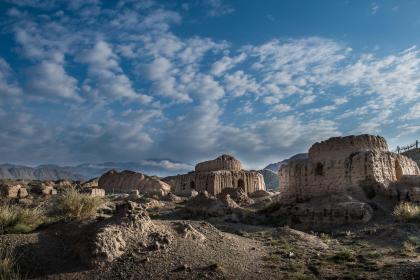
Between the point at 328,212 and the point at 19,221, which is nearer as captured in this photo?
the point at 19,221

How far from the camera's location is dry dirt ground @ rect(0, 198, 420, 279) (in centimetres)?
655

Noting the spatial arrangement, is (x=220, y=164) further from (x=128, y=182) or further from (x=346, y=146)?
(x=346, y=146)

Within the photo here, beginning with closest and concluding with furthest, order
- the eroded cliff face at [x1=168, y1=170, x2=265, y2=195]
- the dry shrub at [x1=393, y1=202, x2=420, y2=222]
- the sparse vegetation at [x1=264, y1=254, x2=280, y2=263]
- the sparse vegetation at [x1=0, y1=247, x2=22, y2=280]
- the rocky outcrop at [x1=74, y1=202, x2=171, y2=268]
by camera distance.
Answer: the sparse vegetation at [x1=0, y1=247, x2=22, y2=280]
the rocky outcrop at [x1=74, y1=202, x2=171, y2=268]
the sparse vegetation at [x1=264, y1=254, x2=280, y2=263]
the dry shrub at [x1=393, y1=202, x2=420, y2=222]
the eroded cliff face at [x1=168, y1=170, x2=265, y2=195]

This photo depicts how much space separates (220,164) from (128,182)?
15.8 meters

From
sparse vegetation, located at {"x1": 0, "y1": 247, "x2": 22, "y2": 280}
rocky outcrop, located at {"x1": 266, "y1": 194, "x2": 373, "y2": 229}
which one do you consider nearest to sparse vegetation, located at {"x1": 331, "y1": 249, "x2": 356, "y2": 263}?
rocky outcrop, located at {"x1": 266, "y1": 194, "x2": 373, "y2": 229}

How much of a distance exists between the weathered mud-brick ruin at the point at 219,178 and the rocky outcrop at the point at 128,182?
9112 millimetres

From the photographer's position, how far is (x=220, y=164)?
35500 millimetres

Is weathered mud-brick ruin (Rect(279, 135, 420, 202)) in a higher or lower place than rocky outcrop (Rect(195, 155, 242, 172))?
lower

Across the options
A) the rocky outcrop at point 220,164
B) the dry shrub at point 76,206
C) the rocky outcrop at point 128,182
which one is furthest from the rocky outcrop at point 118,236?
the rocky outcrop at point 128,182

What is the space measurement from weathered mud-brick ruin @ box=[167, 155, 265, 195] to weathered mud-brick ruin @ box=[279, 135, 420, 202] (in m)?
13.6

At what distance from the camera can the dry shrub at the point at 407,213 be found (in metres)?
14.1

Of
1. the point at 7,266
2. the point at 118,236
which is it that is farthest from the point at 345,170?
the point at 7,266

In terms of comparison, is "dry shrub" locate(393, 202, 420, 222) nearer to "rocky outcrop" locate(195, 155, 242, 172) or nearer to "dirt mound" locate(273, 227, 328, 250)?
"dirt mound" locate(273, 227, 328, 250)

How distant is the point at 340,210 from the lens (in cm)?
1523
